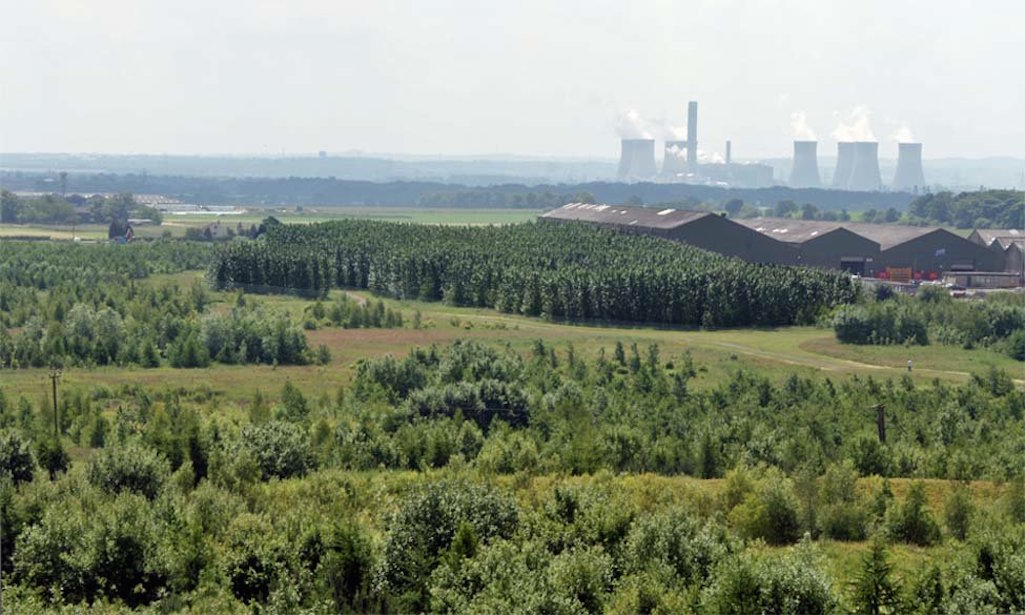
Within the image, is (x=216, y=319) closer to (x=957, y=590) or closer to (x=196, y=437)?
(x=196, y=437)

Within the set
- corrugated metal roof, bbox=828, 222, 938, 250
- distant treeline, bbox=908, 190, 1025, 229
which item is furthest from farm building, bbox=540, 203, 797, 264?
distant treeline, bbox=908, 190, 1025, 229

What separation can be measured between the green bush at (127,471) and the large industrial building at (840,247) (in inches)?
2211

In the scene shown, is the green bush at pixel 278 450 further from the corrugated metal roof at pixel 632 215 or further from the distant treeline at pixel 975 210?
the distant treeline at pixel 975 210

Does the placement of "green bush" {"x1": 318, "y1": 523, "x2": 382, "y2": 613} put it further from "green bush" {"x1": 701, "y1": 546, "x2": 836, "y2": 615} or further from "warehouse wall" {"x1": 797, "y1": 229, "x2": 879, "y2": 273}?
"warehouse wall" {"x1": 797, "y1": 229, "x2": 879, "y2": 273}

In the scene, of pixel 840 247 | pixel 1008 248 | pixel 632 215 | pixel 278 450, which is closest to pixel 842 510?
pixel 278 450

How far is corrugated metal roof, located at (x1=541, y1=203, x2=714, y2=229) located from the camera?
86625mm

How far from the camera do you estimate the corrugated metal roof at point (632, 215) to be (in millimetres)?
86625

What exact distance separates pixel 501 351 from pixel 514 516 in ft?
85.2

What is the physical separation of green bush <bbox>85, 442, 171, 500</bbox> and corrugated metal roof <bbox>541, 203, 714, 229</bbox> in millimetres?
56718

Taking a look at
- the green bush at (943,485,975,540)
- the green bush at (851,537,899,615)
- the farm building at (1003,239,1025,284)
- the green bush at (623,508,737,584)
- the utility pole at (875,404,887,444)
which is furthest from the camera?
the farm building at (1003,239,1025,284)

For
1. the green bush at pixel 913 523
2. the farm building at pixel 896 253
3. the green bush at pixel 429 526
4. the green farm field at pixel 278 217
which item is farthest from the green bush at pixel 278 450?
the green farm field at pixel 278 217

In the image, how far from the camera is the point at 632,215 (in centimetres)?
9581

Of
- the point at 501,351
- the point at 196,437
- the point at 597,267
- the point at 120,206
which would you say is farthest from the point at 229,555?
the point at 120,206

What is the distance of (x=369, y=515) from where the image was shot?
28656 mm
